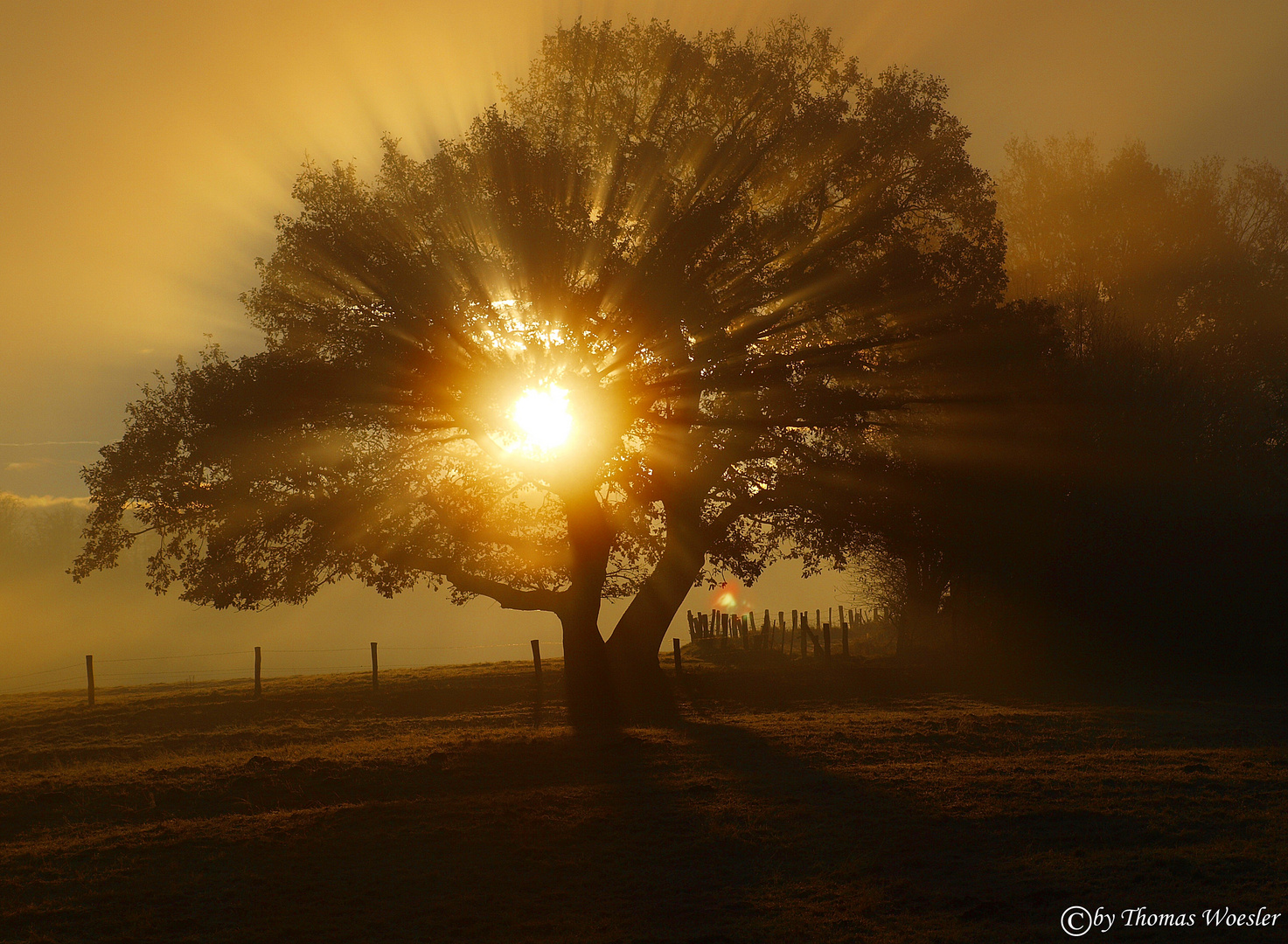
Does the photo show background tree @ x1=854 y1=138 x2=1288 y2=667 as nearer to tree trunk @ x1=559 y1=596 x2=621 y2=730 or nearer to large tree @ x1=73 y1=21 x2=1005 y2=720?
large tree @ x1=73 y1=21 x2=1005 y2=720

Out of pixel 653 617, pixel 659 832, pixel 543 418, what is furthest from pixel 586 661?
pixel 659 832

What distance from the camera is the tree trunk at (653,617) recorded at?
1000 inches

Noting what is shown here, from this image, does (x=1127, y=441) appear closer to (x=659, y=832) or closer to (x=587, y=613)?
(x=587, y=613)

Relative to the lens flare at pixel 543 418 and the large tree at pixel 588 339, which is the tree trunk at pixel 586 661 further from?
the lens flare at pixel 543 418

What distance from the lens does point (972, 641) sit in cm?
3516

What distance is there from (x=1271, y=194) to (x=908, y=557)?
23.8 meters

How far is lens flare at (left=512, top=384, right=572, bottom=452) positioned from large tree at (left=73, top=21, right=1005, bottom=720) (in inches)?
2.3

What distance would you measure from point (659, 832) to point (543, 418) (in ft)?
40.9

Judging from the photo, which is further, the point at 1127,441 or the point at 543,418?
the point at 1127,441

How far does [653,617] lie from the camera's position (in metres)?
26.0

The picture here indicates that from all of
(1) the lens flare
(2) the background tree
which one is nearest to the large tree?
(1) the lens flare

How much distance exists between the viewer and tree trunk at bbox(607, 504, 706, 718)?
25406 mm

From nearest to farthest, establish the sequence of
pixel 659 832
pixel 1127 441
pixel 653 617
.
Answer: pixel 659 832, pixel 653 617, pixel 1127 441

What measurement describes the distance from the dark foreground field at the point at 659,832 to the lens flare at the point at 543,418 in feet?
22.0
